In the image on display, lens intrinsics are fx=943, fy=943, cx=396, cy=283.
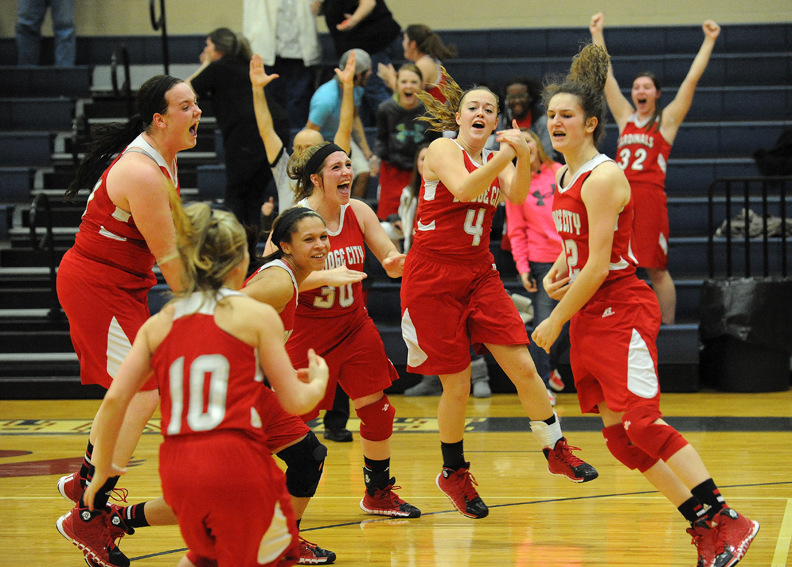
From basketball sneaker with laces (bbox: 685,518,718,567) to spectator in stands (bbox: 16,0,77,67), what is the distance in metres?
8.71

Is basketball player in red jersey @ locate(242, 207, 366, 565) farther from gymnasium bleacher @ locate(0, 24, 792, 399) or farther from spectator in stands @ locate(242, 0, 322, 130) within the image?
spectator in stands @ locate(242, 0, 322, 130)

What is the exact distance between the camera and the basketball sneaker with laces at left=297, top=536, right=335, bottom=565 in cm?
351

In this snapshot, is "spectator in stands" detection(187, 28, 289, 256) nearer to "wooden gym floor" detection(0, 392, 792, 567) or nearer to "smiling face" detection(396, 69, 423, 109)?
"smiling face" detection(396, 69, 423, 109)

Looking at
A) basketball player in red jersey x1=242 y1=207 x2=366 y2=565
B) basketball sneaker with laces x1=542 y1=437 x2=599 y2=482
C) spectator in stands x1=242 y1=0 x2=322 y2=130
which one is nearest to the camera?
basketball player in red jersey x1=242 y1=207 x2=366 y2=565

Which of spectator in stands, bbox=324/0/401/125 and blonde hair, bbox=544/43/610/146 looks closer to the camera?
blonde hair, bbox=544/43/610/146

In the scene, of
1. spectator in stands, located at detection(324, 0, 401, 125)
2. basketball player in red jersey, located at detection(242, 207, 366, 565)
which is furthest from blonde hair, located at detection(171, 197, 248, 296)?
spectator in stands, located at detection(324, 0, 401, 125)

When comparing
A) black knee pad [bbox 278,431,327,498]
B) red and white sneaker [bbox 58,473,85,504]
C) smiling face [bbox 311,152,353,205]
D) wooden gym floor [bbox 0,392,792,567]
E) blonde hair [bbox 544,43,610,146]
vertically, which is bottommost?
wooden gym floor [bbox 0,392,792,567]

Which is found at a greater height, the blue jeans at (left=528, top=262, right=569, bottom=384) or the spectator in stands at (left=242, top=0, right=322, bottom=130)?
the spectator in stands at (left=242, top=0, right=322, bottom=130)

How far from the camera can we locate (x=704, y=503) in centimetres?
312

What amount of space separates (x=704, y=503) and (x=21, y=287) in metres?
6.43

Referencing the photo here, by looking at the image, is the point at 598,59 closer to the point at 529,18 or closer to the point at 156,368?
the point at 156,368

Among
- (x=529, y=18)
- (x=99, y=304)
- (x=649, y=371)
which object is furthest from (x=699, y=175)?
(x=99, y=304)

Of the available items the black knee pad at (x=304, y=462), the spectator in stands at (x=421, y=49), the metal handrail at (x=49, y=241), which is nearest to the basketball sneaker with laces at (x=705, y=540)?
the black knee pad at (x=304, y=462)

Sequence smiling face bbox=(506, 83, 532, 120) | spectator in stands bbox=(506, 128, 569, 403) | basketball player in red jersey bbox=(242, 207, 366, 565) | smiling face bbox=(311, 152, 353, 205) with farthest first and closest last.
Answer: smiling face bbox=(506, 83, 532, 120), spectator in stands bbox=(506, 128, 569, 403), smiling face bbox=(311, 152, 353, 205), basketball player in red jersey bbox=(242, 207, 366, 565)
